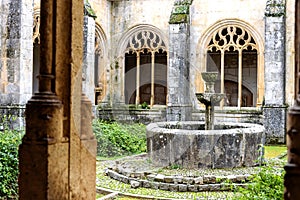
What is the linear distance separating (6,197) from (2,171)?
353 mm

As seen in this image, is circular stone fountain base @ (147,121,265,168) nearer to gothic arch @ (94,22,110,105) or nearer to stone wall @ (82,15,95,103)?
stone wall @ (82,15,95,103)

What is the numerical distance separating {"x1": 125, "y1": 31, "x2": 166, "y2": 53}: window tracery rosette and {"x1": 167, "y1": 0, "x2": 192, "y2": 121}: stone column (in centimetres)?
213

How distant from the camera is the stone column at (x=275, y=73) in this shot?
13375 mm

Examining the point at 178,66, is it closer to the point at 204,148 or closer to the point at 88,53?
the point at 88,53

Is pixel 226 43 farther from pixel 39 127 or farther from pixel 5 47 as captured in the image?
pixel 39 127

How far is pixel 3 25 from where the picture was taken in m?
10.9

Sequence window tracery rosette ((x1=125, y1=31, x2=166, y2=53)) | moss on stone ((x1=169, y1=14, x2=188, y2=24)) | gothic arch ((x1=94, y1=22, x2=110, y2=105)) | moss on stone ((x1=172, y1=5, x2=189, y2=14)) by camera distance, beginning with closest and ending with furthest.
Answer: moss on stone ((x1=169, y1=14, x2=188, y2=24)) → moss on stone ((x1=172, y1=5, x2=189, y2=14)) → gothic arch ((x1=94, y1=22, x2=110, y2=105)) → window tracery rosette ((x1=125, y1=31, x2=166, y2=53))

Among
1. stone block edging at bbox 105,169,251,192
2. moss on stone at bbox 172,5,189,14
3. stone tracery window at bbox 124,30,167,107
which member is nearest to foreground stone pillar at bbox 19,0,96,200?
stone block edging at bbox 105,169,251,192

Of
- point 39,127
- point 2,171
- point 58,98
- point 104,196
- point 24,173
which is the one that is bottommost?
point 104,196

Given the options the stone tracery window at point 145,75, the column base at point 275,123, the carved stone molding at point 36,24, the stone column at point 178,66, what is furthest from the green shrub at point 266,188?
the stone tracery window at point 145,75

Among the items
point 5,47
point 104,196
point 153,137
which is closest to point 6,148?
point 104,196

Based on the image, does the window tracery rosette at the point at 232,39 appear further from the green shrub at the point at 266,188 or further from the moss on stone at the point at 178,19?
the green shrub at the point at 266,188

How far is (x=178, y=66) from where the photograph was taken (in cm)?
1495

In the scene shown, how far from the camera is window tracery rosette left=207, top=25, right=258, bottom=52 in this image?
51.1ft
